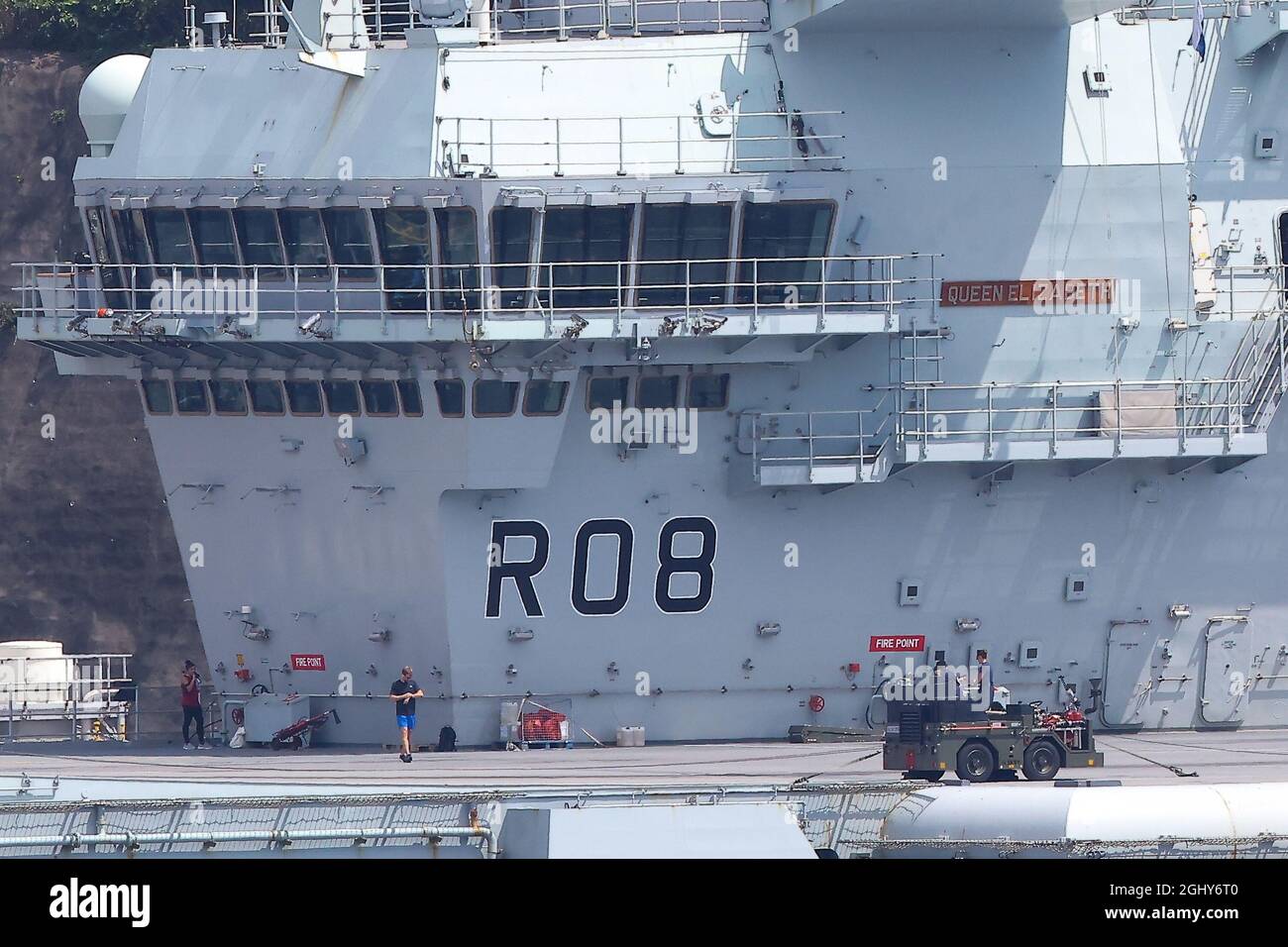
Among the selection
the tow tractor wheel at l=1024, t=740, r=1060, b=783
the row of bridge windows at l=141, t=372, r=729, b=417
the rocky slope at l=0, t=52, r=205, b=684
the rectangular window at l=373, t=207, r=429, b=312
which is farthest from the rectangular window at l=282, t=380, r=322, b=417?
the rocky slope at l=0, t=52, r=205, b=684

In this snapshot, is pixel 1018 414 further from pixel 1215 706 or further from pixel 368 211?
pixel 368 211

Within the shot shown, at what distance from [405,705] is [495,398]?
148 inches

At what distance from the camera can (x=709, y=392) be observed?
2355 centimetres

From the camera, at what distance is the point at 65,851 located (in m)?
17.2

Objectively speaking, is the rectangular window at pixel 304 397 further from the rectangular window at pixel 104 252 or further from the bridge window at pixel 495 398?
the rectangular window at pixel 104 252

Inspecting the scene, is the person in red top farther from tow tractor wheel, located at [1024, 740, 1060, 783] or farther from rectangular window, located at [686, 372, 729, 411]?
tow tractor wheel, located at [1024, 740, 1060, 783]

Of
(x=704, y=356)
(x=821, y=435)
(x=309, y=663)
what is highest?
(x=704, y=356)

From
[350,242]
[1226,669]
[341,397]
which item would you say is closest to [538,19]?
[350,242]

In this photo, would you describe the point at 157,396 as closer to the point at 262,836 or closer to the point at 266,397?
the point at 266,397

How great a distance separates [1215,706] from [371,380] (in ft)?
37.1

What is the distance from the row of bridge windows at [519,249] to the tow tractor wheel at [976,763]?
18.6 ft

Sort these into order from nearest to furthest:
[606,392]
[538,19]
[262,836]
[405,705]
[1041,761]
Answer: [262,836], [1041,761], [405,705], [606,392], [538,19]

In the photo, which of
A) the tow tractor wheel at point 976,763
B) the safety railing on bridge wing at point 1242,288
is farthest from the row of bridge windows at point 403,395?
the safety railing on bridge wing at point 1242,288

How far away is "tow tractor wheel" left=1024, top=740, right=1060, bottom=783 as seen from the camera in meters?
20.4
